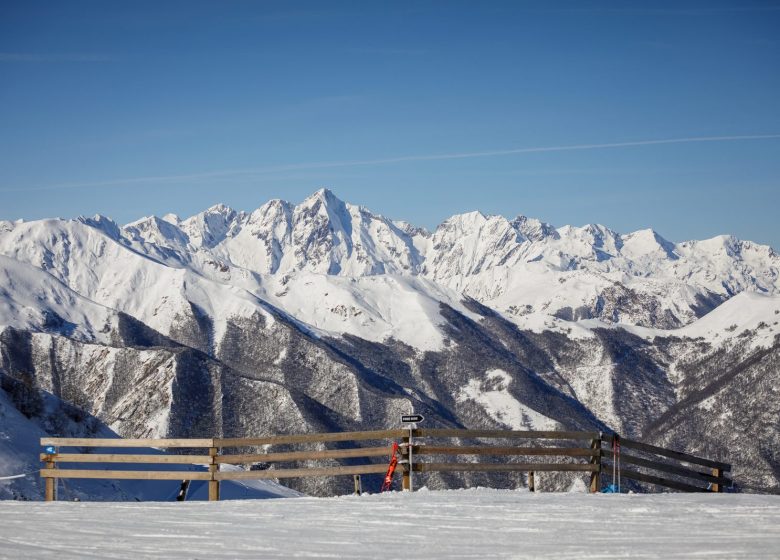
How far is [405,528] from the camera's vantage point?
69.1 ft

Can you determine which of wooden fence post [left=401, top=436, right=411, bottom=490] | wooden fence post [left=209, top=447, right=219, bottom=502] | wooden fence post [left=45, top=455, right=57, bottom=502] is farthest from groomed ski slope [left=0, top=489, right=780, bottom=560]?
wooden fence post [left=45, top=455, right=57, bottom=502]

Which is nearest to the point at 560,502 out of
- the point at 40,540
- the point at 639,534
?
the point at 639,534

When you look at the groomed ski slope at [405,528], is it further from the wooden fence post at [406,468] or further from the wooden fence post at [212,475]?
the wooden fence post at [212,475]

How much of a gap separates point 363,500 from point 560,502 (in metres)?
4.97

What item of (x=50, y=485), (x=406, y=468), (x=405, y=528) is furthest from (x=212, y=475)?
(x=405, y=528)

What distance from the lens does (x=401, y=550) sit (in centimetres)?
1848

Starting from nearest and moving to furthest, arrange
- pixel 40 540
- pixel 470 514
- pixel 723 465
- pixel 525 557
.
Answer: pixel 525 557 < pixel 40 540 < pixel 470 514 < pixel 723 465

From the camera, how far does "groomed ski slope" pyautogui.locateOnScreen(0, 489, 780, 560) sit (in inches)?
717

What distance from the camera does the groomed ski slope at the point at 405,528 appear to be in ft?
59.7

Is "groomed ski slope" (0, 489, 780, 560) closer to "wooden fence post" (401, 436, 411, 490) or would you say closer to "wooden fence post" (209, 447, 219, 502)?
"wooden fence post" (401, 436, 411, 490)

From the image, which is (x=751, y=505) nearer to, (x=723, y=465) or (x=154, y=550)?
(x=723, y=465)

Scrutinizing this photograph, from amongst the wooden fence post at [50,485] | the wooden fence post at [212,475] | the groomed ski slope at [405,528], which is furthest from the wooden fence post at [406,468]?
the wooden fence post at [50,485]

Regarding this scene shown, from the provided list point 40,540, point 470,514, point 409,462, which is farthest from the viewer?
point 409,462

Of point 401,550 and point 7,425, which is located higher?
point 7,425
